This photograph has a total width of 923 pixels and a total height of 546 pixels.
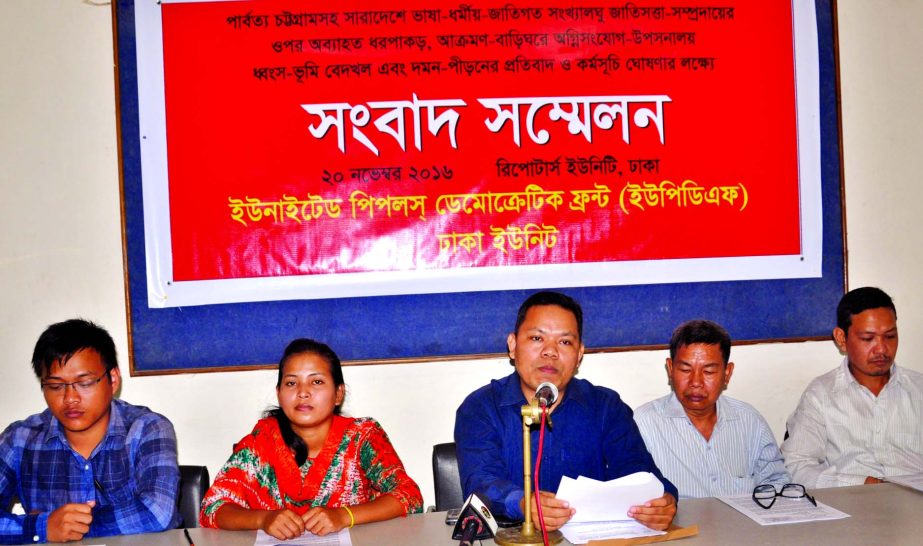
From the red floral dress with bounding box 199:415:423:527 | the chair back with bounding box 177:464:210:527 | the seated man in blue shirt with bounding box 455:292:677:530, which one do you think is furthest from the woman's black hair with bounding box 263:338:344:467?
the seated man in blue shirt with bounding box 455:292:677:530

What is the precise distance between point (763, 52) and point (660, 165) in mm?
671

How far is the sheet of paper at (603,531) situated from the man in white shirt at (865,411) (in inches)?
49.0

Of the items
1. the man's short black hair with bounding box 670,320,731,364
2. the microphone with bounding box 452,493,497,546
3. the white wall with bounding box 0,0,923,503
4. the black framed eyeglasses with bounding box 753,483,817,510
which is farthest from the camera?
the white wall with bounding box 0,0,923,503

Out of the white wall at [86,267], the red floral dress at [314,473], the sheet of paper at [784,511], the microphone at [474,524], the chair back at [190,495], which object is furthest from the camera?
the white wall at [86,267]

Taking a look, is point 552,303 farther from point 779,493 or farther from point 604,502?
point 779,493

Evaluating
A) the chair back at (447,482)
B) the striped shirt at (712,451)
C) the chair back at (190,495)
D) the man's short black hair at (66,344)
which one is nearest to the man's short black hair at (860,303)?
the striped shirt at (712,451)

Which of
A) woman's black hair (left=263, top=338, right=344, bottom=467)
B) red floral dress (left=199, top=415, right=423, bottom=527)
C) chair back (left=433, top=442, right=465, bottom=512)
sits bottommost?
chair back (left=433, top=442, right=465, bottom=512)

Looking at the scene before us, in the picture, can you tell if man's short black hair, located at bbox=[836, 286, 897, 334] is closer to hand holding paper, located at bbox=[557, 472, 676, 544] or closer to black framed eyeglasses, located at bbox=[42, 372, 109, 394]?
hand holding paper, located at bbox=[557, 472, 676, 544]

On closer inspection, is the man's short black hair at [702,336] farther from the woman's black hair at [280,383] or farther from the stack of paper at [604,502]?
the woman's black hair at [280,383]

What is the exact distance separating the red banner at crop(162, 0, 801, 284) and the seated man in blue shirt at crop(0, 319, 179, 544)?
0.77 metres

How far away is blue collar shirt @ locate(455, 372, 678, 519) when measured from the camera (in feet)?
9.49

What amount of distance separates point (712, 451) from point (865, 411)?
0.69 m

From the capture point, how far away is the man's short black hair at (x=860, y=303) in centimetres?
350

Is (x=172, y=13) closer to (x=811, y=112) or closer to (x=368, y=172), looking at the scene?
(x=368, y=172)
